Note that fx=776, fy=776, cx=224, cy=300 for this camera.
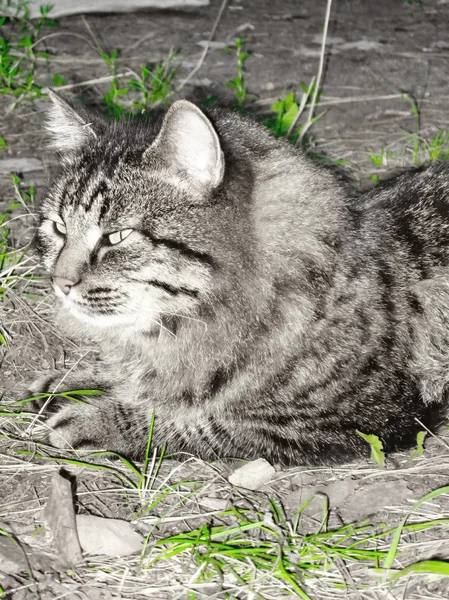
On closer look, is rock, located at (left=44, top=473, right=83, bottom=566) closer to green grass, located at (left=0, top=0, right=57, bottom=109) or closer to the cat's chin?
the cat's chin

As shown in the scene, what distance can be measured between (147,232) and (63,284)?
1.12 feet

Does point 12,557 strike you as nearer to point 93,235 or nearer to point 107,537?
point 107,537

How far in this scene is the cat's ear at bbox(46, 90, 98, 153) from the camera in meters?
2.79

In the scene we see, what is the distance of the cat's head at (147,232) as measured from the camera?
245 centimetres

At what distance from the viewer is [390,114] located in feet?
17.3

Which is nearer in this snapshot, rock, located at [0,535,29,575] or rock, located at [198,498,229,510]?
rock, located at [0,535,29,575]

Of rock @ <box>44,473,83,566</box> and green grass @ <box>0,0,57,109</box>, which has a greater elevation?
green grass @ <box>0,0,57,109</box>

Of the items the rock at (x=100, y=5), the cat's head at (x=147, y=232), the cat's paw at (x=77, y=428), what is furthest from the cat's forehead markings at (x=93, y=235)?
the rock at (x=100, y=5)

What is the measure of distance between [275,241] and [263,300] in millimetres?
200

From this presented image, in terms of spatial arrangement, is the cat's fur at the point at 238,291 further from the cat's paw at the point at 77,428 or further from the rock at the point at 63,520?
the rock at the point at 63,520

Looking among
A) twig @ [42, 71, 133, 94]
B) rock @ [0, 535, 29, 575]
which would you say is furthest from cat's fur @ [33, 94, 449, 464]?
twig @ [42, 71, 133, 94]

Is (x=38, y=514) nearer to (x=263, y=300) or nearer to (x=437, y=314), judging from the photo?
(x=263, y=300)

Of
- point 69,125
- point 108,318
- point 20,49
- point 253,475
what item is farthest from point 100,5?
point 253,475

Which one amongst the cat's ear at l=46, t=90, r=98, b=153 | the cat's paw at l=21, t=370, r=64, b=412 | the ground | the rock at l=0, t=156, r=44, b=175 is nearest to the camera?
the ground
